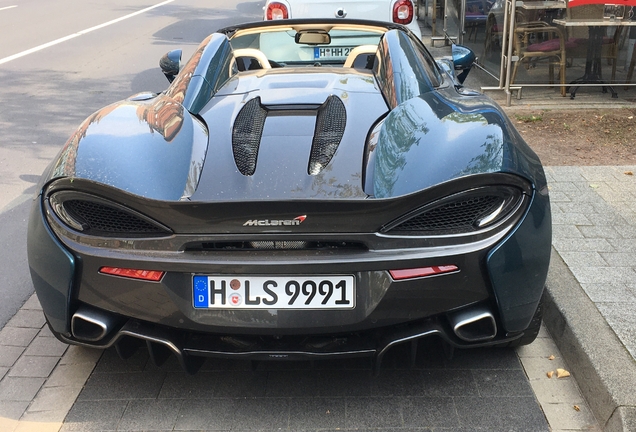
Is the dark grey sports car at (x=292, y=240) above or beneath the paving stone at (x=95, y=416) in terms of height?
above

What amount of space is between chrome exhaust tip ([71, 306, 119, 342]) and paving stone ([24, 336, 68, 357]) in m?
0.64

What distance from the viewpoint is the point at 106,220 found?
2.46 metres

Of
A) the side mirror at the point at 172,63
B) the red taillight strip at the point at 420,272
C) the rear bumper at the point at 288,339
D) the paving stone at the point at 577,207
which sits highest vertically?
the side mirror at the point at 172,63

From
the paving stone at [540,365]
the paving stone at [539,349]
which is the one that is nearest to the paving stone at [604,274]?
the paving stone at [539,349]

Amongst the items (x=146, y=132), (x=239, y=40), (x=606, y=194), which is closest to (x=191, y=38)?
(x=239, y=40)

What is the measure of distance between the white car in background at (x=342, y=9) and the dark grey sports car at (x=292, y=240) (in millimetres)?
5904

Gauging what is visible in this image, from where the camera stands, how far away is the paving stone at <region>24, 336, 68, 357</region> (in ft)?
10.4

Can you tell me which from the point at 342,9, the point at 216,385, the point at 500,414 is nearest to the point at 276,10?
the point at 342,9

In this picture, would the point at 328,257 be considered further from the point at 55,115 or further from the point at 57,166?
the point at 55,115

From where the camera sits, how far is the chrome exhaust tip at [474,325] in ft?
8.05

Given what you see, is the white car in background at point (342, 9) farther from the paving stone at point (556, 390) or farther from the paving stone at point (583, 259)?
the paving stone at point (556, 390)

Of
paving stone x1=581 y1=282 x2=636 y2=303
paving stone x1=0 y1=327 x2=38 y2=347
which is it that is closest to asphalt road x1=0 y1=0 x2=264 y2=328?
paving stone x1=0 y1=327 x2=38 y2=347

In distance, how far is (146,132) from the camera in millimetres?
2832

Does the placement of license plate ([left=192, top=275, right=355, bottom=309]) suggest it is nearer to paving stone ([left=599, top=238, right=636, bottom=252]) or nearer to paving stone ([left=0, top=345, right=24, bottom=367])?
paving stone ([left=0, top=345, right=24, bottom=367])
